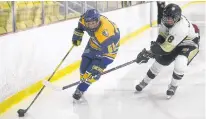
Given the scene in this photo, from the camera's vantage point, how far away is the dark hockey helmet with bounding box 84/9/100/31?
317 centimetres

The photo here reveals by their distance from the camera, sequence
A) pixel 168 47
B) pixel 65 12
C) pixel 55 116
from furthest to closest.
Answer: pixel 65 12, pixel 168 47, pixel 55 116

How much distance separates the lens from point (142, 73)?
4.82 meters

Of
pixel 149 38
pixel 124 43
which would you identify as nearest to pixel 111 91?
pixel 124 43

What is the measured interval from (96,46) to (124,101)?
59 cm

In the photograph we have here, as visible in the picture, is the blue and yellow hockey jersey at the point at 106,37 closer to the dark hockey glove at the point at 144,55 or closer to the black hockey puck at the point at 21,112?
the dark hockey glove at the point at 144,55

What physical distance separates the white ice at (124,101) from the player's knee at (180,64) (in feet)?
0.98

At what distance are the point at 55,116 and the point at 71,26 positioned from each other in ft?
6.69

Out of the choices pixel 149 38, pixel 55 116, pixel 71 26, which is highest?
pixel 71 26

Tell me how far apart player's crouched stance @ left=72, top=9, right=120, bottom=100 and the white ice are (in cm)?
26

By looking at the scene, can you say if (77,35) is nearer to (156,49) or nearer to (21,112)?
(156,49)

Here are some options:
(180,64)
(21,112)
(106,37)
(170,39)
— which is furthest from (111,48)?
(21,112)

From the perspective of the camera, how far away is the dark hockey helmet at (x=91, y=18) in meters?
3.17

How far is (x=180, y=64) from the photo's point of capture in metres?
3.47

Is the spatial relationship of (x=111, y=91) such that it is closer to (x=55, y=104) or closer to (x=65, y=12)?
(x=55, y=104)
